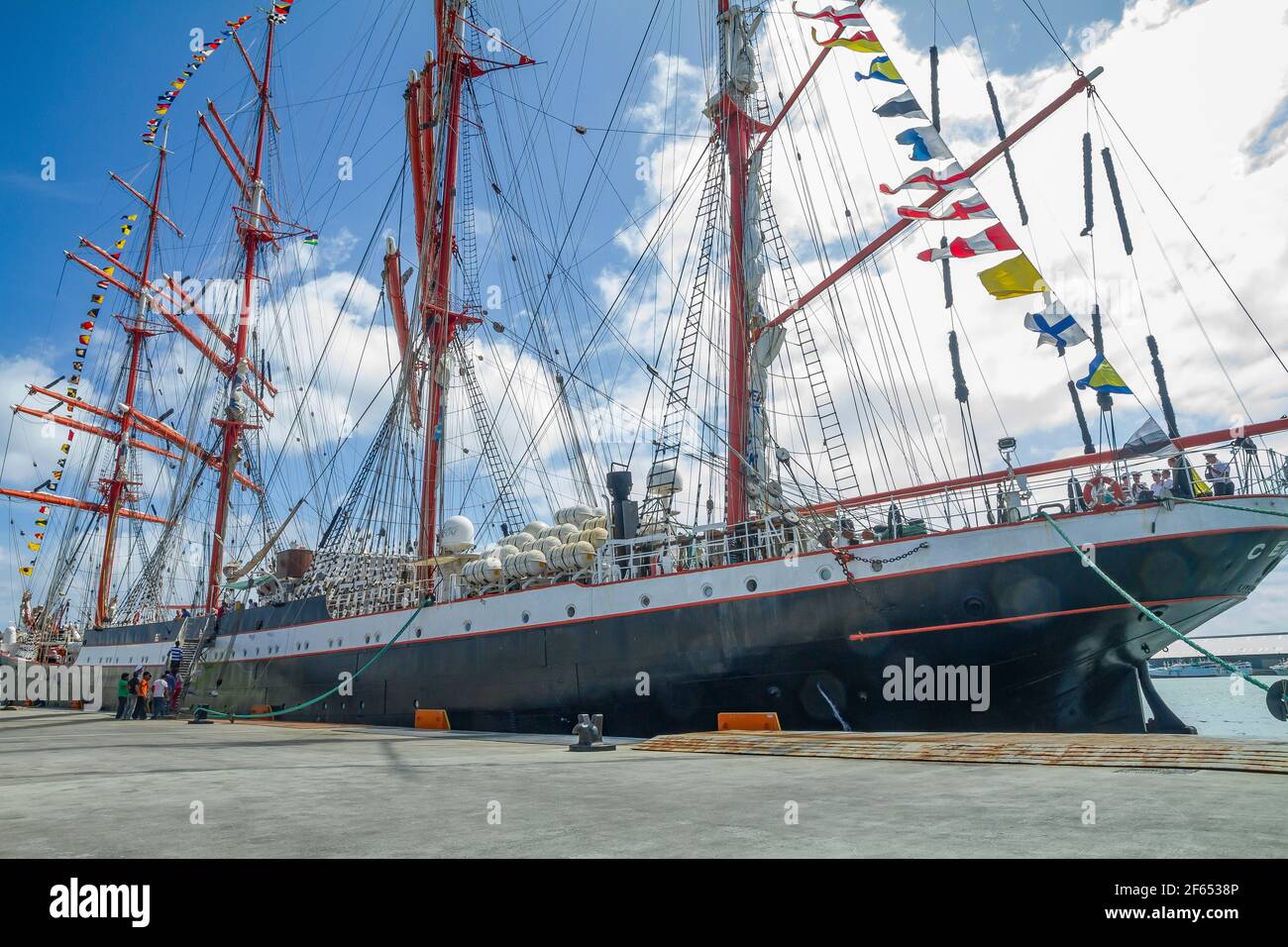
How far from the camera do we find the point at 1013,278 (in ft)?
47.1

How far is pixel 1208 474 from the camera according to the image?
1377 cm

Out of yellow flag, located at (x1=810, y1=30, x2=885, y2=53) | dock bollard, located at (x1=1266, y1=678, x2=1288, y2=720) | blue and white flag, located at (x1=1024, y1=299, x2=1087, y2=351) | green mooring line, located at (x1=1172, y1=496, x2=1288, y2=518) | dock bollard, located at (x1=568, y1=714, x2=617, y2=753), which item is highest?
yellow flag, located at (x1=810, y1=30, x2=885, y2=53)

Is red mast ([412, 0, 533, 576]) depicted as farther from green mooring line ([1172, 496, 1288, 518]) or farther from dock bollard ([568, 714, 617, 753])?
green mooring line ([1172, 496, 1288, 518])

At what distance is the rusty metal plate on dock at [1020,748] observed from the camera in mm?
7801

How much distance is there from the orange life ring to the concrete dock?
7.37 metres

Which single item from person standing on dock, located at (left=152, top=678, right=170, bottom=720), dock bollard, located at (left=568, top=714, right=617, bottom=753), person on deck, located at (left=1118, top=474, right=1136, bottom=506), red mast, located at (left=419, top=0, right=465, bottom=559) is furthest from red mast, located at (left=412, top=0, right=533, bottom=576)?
person on deck, located at (left=1118, top=474, right=1136, bottom=506)

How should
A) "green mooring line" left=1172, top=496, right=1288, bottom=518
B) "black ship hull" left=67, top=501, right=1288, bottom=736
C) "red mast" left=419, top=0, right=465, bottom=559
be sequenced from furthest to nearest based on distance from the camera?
"red mast" left=419, top=0, right=465, bottom=559
"black ship hull" left=67, top=501, right=1288, bottom=736
"green mooring line" left=1172, top=496, right=1288, bottom=518

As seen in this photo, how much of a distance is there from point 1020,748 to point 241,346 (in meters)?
39.2

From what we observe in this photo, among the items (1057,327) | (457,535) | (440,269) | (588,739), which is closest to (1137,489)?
(1057,327)

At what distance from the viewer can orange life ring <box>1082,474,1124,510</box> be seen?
13789mm

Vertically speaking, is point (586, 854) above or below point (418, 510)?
below
